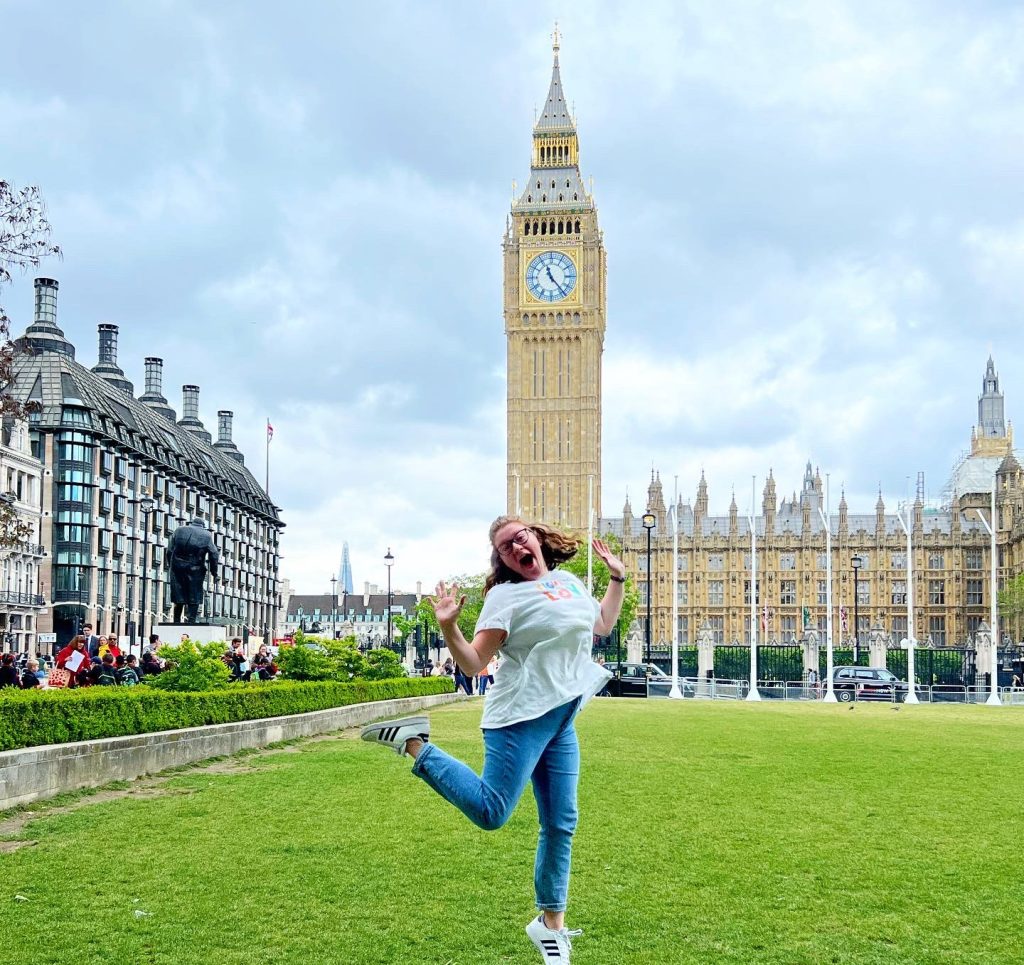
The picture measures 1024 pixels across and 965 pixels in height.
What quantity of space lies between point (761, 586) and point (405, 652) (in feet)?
97.5

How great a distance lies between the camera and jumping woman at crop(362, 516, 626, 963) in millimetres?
5645

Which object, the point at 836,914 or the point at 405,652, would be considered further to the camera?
the point at 405,652

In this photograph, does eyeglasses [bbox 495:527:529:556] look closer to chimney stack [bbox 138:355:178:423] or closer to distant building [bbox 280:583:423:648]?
chimney stack [bbox 138:355:178:423]

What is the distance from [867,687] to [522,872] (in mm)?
37186

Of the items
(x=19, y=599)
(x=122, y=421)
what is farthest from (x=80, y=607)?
(x=122, y=421)

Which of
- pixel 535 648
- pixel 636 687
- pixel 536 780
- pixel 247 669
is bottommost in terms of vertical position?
pixel 636 687

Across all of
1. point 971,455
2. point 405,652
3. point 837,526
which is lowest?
point 405,652

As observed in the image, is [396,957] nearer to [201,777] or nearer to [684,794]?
[684,794]

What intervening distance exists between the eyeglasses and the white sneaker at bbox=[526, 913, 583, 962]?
70.8 inches

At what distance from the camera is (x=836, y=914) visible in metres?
6.87

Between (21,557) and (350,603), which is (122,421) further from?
(350,603)

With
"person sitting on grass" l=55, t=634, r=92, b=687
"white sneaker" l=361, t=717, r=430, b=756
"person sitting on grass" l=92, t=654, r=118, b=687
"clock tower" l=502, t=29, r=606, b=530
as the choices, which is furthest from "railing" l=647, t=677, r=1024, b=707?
"clock tower" l=502, t=29, r=606, b=530

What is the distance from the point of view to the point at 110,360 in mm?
92688

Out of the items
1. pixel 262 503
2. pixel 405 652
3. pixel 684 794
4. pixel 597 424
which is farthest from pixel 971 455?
pixel 684 794
